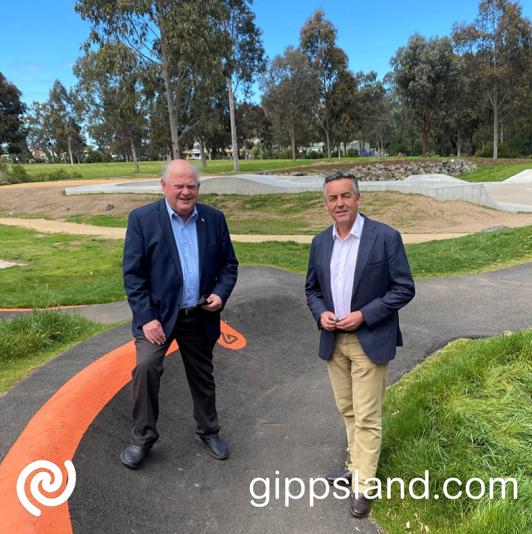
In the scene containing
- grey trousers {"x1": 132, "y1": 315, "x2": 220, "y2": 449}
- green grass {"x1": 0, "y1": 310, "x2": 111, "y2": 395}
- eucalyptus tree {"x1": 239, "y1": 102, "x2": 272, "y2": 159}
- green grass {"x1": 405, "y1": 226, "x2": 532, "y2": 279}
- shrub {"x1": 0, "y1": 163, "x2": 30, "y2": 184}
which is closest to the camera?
grey trousers {"x1": 132, "y1": 315, "x2": 220, "y2": 449}

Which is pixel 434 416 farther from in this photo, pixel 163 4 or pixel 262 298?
pixel 163 4

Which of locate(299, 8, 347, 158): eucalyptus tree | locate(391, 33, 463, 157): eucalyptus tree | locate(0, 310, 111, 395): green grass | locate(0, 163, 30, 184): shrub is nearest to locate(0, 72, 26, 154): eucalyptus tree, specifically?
locate(0, 163, 30, 184): shrub

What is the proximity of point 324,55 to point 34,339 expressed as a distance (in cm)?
4851

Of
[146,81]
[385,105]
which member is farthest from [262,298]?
[385,105]

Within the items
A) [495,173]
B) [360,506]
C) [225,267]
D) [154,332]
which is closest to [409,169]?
[495,173]

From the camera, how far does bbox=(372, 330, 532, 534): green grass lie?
2.41 metres

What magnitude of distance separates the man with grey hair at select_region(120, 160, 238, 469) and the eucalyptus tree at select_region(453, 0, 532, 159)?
4785cm

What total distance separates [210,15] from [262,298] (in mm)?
24524

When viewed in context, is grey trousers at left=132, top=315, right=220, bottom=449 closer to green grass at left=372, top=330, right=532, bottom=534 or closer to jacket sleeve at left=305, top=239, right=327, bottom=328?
jacket sleeve at left=305, top=239, right=327, bottom=328

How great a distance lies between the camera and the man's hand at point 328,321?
2520 mm

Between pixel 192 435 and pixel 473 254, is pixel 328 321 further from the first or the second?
pixel 473 254

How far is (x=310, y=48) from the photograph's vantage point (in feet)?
153

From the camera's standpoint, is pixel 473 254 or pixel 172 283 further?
pixel 473 254

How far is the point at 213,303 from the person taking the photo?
9.29 ft
